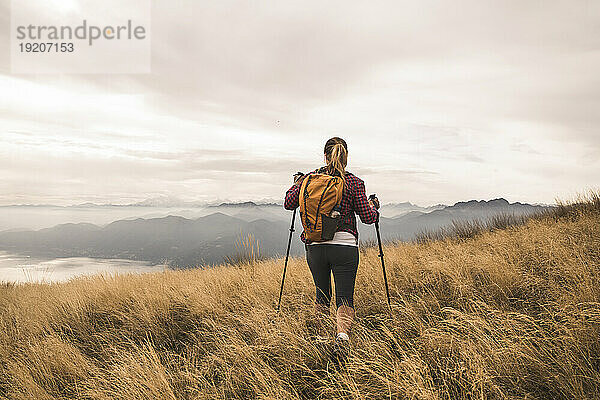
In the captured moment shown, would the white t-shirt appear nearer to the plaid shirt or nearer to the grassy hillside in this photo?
Result: the plaid shirt

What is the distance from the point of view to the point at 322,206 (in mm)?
4695

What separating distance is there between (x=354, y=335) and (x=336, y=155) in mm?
2157

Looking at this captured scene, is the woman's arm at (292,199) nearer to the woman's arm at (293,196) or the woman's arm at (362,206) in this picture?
the woman's arm at (293,196)

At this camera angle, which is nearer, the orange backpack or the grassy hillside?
the grassy hillside

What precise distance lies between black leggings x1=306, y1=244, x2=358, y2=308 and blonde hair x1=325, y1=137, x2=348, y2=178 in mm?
863

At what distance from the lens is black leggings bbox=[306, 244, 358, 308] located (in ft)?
15.6

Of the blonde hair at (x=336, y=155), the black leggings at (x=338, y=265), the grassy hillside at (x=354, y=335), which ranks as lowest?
the grassy hillside at (x=354, y=335)

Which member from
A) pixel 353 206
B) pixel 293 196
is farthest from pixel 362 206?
pixel 293 196

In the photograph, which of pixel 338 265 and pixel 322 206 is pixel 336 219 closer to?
pixel 322 206

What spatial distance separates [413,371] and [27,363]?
5.26m

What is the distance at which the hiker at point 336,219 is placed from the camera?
470 cm

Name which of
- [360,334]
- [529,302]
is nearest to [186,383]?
[360,334]

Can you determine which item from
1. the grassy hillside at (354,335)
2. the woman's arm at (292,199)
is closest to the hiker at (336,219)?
the woman's arm at (292,199)

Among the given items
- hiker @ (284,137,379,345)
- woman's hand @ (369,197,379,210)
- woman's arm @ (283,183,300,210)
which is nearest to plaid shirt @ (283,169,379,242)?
hiker @ (284,137,379,345)
